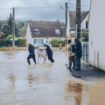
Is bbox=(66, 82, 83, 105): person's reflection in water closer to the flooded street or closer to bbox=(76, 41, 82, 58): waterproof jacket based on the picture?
the flooded street

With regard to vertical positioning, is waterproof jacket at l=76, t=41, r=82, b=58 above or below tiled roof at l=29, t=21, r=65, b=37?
below

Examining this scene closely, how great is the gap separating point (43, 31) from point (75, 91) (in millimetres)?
81632

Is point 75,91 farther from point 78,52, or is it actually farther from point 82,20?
point 82,20

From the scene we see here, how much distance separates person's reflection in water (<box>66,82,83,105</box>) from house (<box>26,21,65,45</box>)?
7737 cm

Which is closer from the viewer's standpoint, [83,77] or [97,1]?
[83,77]

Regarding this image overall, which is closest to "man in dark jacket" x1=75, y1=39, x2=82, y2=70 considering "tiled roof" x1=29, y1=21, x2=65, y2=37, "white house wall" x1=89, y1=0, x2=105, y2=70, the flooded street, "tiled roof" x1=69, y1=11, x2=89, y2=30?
"white house wall" x1=89, y1=0, x2=105, y2=70

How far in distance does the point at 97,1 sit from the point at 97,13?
2.32 ft

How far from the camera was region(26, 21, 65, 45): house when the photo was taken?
93.0 m


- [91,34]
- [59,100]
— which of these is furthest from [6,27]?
[59,100]

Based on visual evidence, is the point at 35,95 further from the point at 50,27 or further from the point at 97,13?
the point at 50,27

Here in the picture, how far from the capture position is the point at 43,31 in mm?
93938

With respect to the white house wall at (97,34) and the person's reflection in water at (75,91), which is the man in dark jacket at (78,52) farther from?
the person's reflection in water at (75,91)

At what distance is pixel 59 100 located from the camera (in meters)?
10.8

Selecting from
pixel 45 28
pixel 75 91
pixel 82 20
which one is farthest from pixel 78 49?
pixel 45 28
